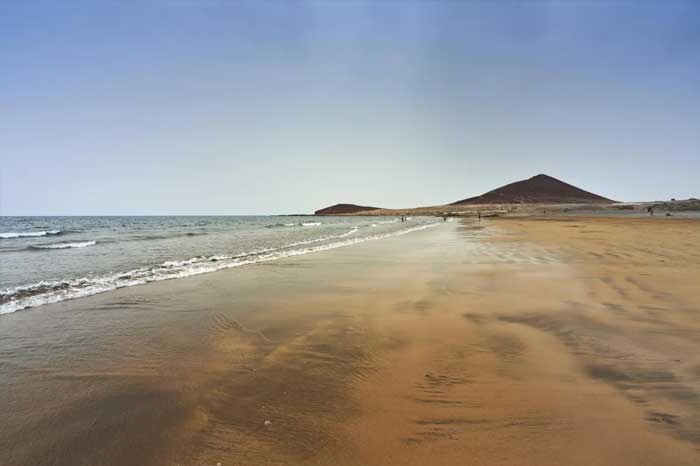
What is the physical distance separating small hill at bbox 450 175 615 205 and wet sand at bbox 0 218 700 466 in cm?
14094

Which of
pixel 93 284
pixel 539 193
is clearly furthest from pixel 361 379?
pixel 539 193

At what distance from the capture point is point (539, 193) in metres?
148

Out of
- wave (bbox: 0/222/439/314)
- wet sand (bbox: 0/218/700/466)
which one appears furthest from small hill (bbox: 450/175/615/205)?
wet sand (bbox: 0/218/700/466)

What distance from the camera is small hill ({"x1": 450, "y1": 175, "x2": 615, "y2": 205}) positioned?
13900 cm

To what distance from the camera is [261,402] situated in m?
3.56

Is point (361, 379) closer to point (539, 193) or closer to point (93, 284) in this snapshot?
point (93, 284)

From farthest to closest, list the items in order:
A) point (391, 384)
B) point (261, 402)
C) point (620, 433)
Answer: point (391, 384) < point (261, 402) < point (620, 433)

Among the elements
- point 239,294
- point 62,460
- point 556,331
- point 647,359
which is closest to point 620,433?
point 647,359

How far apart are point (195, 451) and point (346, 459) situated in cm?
116

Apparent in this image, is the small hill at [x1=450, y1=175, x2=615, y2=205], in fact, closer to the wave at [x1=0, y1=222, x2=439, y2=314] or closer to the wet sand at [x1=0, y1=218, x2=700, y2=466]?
the wave at [x1=0, y1=222, x2=439, y2=314]

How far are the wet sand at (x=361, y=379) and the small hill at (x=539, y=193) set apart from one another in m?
141

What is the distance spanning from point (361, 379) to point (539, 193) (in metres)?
163

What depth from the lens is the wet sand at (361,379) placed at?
285 cm

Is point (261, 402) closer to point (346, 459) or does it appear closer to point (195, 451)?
point (195, 451)
